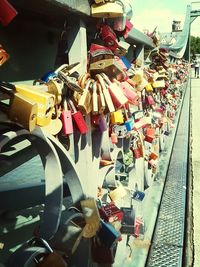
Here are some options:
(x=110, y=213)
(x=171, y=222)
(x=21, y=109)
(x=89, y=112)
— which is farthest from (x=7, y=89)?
(x=171, y=222)

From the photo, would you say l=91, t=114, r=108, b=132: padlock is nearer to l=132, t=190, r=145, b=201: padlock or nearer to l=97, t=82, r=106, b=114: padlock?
l=97, t=82, r=106, b=114: padlock

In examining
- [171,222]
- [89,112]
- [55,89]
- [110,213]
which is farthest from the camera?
[171,222]

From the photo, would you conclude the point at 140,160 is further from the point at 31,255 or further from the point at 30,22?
the point at 31,255

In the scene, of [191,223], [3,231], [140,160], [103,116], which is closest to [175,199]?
[191,223]

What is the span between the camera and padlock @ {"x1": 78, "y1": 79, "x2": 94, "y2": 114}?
1528 mm

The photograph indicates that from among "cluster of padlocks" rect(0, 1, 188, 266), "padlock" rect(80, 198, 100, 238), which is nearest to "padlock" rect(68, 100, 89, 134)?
"cluster of padlocks" rect(0, 1, 188, 266)

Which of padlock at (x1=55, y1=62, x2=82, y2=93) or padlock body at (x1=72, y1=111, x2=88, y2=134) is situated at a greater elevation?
padlock at (x1=55, y1=62, x2=82, y2=93)

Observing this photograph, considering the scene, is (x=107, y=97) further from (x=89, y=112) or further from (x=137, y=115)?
(x=137, y=115)

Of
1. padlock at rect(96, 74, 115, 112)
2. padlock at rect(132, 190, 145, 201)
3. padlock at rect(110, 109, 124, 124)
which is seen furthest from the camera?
padlock at rect(132, 190, 145, 201)

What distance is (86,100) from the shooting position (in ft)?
5.12

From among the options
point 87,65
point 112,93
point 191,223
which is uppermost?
point 87,65

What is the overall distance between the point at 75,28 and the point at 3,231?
4.62 feet

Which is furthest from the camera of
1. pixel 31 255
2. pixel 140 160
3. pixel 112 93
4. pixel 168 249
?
pixel 140 160

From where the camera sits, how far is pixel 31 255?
4.31 feet
